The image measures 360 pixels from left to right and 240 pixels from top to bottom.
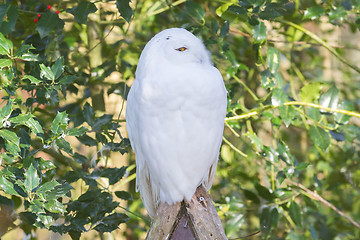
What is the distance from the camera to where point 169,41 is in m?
1.17

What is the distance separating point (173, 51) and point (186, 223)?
1.55ft

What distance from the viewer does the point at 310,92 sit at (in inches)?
73.8

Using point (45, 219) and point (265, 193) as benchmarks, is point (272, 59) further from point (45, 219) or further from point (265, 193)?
point (45, 219)

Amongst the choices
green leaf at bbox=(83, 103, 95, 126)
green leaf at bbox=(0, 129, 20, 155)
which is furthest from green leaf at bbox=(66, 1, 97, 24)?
green leaf at bbox=(0, 129, 20, 155)

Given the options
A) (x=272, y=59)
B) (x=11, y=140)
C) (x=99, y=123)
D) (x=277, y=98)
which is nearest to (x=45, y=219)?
(x=11, y=140)

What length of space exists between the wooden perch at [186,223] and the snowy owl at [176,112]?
0.03 m

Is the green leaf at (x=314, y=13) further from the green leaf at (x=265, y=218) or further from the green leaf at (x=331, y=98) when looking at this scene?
the green leaf at (x=265, y=218)

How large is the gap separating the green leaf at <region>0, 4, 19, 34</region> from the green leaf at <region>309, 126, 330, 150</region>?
1.14 metres

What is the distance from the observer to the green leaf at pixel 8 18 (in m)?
1.43

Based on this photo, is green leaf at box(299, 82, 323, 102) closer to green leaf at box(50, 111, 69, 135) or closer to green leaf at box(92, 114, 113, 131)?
green leaf at box(92, 114, 113, 131)

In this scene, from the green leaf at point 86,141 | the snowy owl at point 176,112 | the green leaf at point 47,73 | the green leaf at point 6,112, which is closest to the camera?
the snowy owl at point 176,112

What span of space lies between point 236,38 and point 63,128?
1318 mm

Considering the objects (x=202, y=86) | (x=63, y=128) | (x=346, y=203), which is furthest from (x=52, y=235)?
(x=346, y=203)

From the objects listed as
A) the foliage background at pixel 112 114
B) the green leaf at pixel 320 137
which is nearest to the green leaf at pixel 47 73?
the foliage background at pixel 112 114
